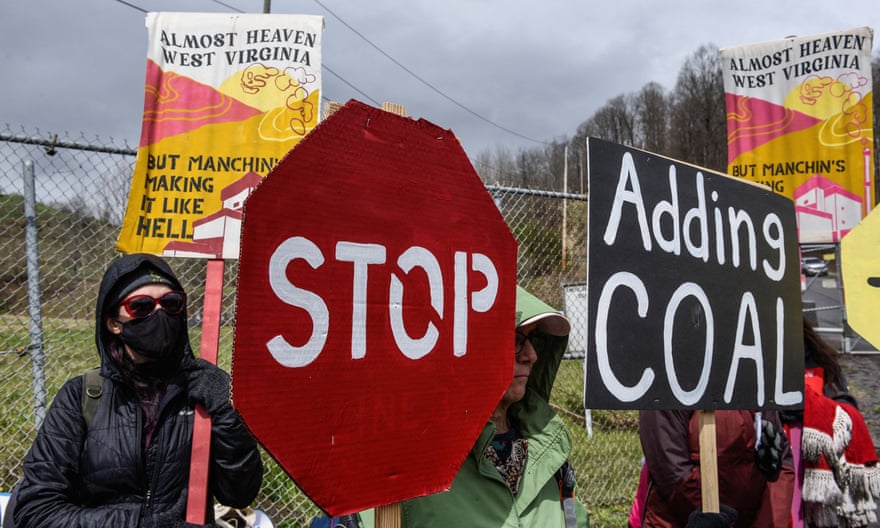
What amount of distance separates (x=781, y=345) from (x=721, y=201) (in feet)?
1.87

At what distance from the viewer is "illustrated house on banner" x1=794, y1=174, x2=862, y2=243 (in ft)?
15.9

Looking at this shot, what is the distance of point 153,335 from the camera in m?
2.13

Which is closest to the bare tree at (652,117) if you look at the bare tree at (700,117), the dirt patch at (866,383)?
the bare tree at (700,117)

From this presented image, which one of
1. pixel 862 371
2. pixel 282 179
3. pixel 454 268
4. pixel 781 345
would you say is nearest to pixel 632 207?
pixel 454 268

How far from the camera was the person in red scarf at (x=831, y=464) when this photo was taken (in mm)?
2695

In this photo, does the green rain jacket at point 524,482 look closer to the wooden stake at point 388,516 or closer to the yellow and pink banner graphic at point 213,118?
the wooden stake at point 388,516

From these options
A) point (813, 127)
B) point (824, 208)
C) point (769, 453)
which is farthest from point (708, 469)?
point (813, 127)

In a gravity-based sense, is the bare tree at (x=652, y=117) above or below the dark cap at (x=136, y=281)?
above

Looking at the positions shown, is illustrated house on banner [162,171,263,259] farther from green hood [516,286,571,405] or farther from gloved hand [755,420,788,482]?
gloved hand [755,420,788,482]

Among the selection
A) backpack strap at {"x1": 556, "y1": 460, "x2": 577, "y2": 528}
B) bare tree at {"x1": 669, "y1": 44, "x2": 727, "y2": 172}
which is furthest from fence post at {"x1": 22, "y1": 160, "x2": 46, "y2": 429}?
bare tree at {"x1": 669, "y1": 44, "x2": 727, "y2": 172}

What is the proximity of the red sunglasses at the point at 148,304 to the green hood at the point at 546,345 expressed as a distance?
4.10 ft

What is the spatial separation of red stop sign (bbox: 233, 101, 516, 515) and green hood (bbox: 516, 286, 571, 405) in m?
0.76

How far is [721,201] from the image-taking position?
196cm

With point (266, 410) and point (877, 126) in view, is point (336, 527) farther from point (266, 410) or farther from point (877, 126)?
point (877, 126)
